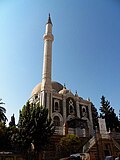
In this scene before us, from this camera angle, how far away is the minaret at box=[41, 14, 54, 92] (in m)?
33.1

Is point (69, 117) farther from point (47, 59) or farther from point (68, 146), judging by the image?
point (68, 146)

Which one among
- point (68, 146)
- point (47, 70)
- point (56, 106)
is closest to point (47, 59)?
point (47, 70)

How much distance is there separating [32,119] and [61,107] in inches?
581

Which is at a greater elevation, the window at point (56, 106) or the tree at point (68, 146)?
the window at point (56, 106)

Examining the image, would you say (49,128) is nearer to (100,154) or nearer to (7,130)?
(7,130)

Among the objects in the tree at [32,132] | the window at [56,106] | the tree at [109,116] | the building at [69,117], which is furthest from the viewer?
the tree at [109,116]

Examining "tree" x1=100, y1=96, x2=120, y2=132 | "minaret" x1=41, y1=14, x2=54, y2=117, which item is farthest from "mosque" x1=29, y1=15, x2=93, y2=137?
"tree" x1=100, y1=96, x2=120, y2=132

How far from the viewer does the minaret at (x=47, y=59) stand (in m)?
33.1

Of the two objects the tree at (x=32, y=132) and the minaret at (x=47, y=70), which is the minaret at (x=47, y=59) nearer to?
the minaret at (x=47, y=70)

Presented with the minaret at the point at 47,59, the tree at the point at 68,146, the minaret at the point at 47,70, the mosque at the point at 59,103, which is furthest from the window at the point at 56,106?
the tree at the point at 68,146

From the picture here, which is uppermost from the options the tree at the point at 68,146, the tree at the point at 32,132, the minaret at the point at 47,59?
the minaret at the point at 47,59

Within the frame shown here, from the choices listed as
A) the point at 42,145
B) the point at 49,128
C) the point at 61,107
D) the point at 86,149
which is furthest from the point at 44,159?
the point at 61,107

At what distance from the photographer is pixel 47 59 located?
118 ft

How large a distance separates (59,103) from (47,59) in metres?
8.84
